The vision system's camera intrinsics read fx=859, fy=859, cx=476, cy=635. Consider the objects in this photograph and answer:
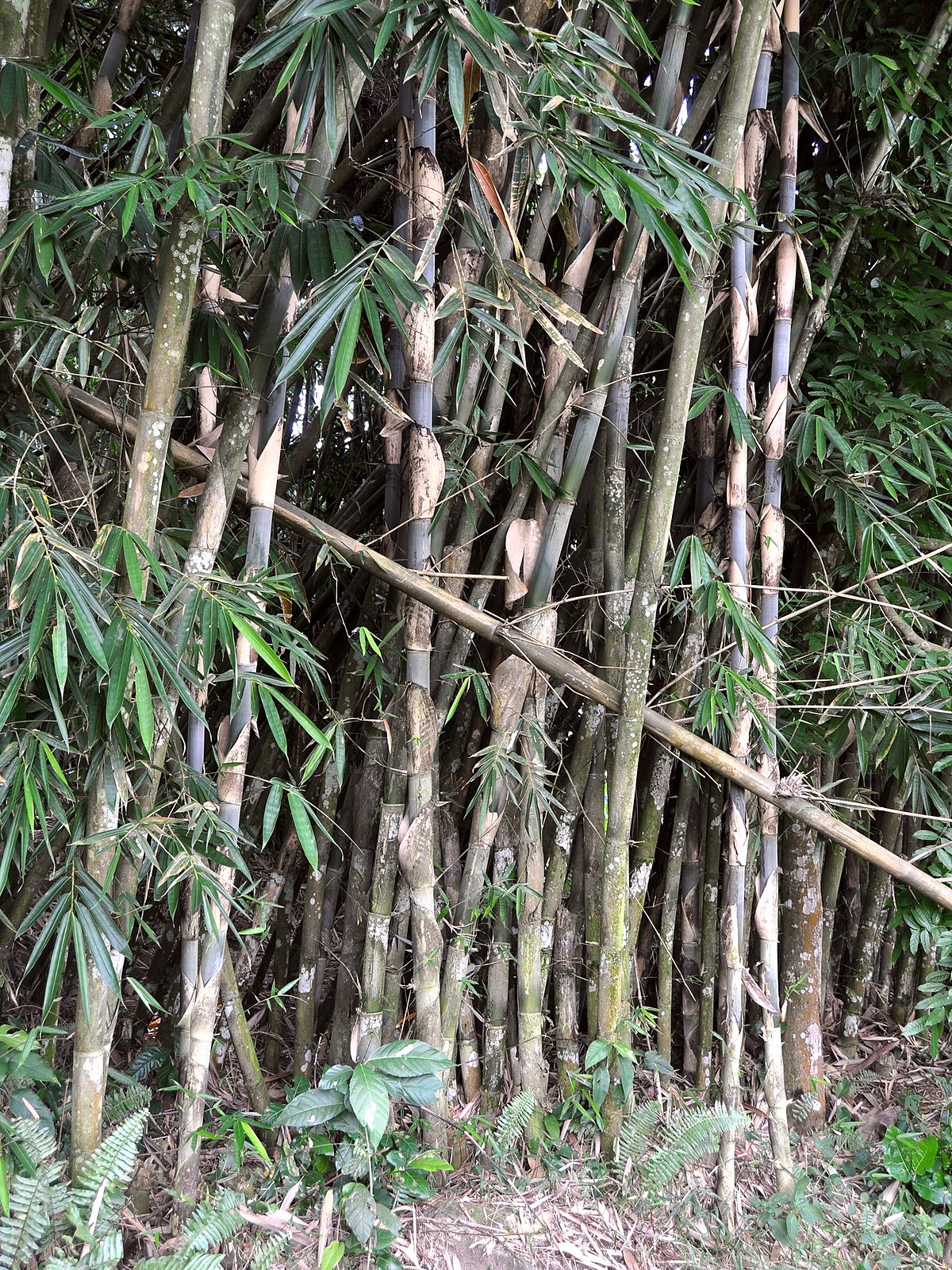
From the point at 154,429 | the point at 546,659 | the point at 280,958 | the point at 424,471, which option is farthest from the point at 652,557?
the point at 280,958

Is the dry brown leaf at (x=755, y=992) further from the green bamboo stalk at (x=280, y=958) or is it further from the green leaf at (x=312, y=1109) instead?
the green bamboo stalk at (x=280, y=958)

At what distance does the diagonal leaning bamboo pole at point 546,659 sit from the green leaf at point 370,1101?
0.86m

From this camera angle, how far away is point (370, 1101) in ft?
5.16

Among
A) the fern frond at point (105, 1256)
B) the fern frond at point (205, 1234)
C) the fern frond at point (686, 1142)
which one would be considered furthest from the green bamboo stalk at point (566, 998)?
the fern frond at point (105, 1256)

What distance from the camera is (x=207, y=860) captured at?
159 centimetres

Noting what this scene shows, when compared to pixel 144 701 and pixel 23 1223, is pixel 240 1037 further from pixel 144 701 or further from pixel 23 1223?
pixel 144 701

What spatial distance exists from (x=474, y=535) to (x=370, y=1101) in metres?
1.14

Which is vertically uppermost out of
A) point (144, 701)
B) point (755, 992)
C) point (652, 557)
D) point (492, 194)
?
point (492, 194)

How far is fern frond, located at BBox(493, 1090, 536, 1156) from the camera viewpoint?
1.79m

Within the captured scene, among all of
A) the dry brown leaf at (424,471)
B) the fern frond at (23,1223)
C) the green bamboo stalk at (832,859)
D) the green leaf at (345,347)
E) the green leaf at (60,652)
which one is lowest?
the fern frond at (23,1223)

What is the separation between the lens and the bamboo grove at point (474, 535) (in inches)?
52.0

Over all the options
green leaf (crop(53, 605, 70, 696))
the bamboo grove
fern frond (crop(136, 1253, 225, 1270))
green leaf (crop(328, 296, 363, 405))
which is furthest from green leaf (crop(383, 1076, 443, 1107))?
green leaf (crop(328, 296, 363, 405))

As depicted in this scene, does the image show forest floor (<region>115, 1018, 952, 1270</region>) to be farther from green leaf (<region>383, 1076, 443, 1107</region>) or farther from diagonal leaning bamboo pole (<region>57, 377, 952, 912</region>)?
diagonal leaning bamboo pole (<region>57, 377, 952, 912</region>)

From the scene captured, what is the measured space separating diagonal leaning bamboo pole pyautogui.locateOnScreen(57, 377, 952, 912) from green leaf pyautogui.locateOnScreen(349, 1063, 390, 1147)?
33.8 inches
